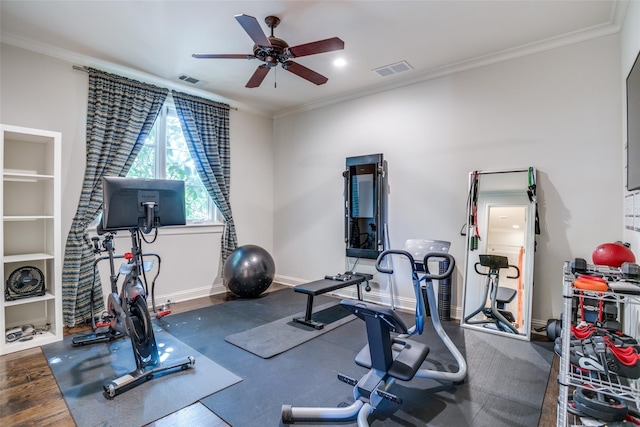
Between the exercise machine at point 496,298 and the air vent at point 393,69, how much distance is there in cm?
234

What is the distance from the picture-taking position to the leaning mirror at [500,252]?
131 inches

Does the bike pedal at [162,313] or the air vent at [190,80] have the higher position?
the air vent at [190,80]

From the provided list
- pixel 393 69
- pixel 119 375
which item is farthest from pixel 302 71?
pixel 119 375

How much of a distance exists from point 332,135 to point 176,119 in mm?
2259

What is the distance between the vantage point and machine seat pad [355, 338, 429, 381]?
2023 mm

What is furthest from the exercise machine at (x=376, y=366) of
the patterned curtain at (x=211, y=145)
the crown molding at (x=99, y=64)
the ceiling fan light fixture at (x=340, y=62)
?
the crown molding at (x=99, y=64)

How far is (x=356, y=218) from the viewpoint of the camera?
4641mm

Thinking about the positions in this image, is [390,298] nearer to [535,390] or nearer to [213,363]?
[535,390]

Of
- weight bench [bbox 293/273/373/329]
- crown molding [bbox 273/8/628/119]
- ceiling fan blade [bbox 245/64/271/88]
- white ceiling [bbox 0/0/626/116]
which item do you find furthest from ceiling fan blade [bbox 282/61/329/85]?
weight bench [bbox 293/273/373/329]

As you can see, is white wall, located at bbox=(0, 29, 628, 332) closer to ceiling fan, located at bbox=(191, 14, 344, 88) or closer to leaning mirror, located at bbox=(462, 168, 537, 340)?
leaning mirror, located at bbox=(462, 168, 537, 340)

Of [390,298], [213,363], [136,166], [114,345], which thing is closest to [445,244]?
[390,298]

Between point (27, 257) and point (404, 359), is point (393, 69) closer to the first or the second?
point (404, 359)

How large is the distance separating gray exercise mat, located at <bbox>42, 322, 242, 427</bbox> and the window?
2.05m

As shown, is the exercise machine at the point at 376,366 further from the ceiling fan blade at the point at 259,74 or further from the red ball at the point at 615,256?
the ceiling fan blade at the point at 259,74
